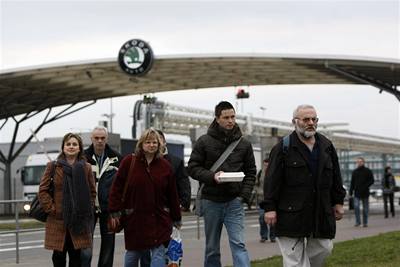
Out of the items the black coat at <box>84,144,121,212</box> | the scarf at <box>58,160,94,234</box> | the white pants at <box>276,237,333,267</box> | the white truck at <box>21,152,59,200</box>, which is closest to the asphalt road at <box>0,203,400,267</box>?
the black coat at <box>84,144,121,212</box>

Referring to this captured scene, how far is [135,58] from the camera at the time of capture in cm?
3209

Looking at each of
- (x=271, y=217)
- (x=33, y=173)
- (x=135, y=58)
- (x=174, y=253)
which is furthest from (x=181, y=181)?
(x=33, y=173)

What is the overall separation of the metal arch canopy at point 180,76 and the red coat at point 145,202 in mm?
23135

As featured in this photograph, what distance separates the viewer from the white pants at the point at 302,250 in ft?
22.9

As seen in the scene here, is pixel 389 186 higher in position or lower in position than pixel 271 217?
lower

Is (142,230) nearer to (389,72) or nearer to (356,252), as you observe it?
(356,252)

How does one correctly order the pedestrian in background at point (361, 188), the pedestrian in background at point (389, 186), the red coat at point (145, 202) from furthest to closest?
1. the pedestrian in background at point (389, 186)
2. the pedestrian in background at point (361, 188)
3. the red coat at point (145, 202)

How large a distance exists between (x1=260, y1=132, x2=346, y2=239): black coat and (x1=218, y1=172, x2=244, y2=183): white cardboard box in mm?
1018

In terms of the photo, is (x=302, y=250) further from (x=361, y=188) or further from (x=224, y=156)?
(x=361, y=188)

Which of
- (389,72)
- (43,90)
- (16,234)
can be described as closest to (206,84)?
(43,90)

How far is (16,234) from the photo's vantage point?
13266 mm

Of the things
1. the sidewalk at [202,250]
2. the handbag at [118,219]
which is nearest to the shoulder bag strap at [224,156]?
the handbag at [118,219]

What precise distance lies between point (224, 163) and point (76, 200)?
158 centimetres

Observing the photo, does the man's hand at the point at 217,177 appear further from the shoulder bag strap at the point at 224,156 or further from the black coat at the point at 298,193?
the black coat at the point at 298,193
